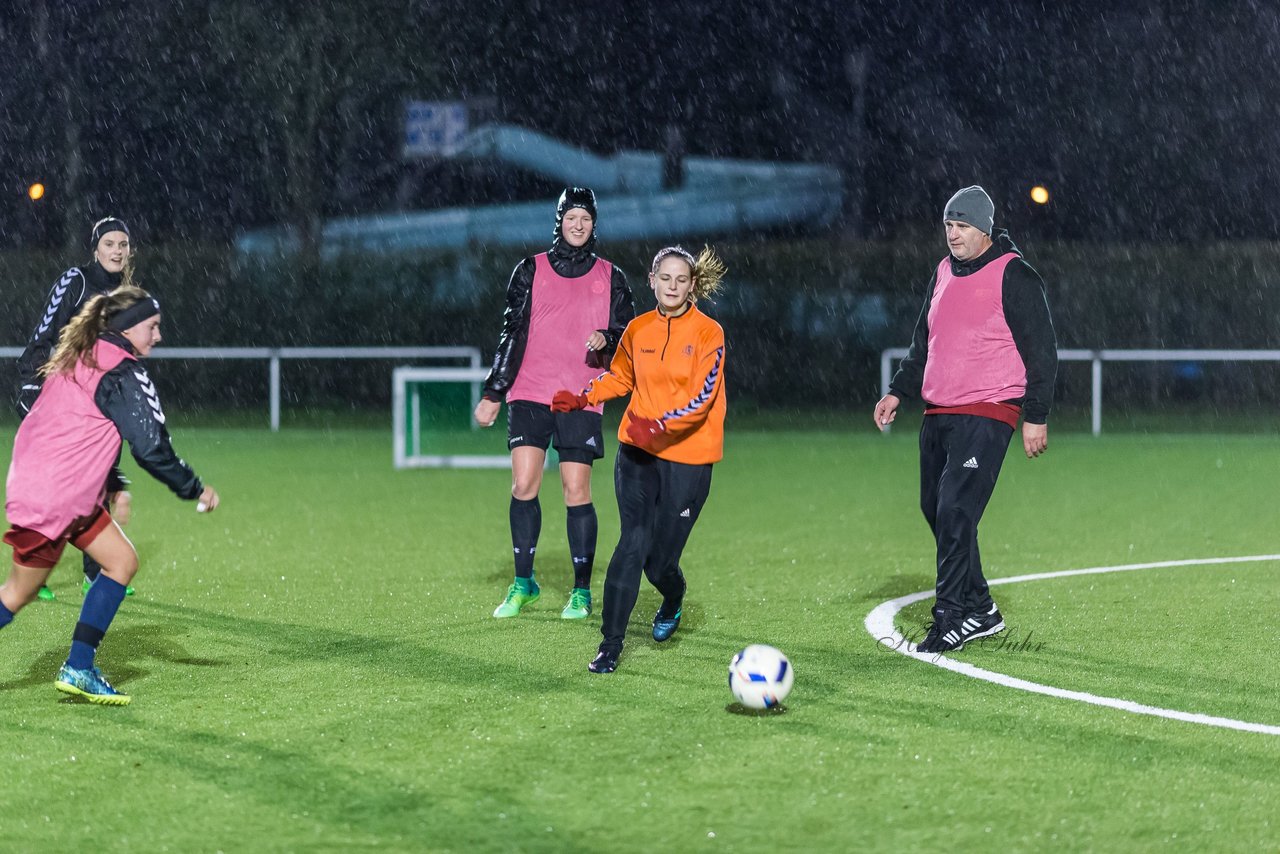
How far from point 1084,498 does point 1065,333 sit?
13450mm

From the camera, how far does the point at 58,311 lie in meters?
7.96

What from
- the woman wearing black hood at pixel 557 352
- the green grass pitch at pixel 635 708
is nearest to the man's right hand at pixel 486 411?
the woman wearing black hood at pixel 557 352

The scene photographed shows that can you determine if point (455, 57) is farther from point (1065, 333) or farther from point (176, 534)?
point (176, 534)

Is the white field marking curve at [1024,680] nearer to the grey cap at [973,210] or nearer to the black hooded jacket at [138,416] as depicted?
the grey cap at [973,210]

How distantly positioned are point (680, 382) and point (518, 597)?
6.38 ft

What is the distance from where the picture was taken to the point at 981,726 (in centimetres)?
570

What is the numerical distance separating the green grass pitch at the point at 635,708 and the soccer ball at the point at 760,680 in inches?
4.3

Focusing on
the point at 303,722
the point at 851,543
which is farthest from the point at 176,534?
the point at 303,722

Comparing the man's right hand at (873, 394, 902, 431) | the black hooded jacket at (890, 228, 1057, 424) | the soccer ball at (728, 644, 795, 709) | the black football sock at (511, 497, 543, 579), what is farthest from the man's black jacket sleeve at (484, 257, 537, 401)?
the soccer ball at (728, 644, 795, 709)

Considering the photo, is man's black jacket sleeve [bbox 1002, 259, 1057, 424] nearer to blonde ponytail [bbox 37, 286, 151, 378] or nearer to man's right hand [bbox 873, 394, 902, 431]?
man's right hand [bbox 873, 394, 902, 431]

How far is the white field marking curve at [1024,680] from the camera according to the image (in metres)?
5.81

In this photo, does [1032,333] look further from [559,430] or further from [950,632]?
[559,430]

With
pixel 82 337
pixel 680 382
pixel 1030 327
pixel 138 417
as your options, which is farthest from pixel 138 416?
pixel 1030 327

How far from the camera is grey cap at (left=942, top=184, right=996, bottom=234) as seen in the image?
718cm
